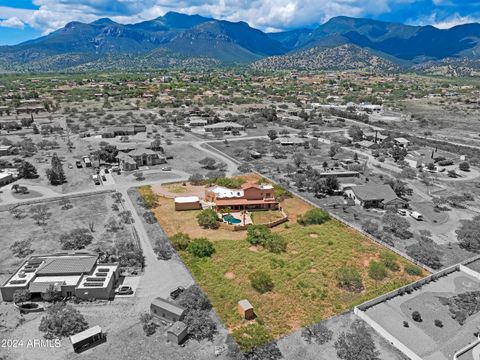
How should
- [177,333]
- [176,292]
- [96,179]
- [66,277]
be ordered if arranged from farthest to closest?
[96,179] < [66,277] < [176,292] < [177,333]

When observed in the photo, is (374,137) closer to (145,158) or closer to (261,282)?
(145,158)

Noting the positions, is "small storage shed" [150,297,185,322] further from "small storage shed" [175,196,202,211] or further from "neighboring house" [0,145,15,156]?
"neighboring house" [0,145,15,156]

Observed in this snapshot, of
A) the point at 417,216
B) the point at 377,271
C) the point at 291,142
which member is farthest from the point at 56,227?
the point at 291,142

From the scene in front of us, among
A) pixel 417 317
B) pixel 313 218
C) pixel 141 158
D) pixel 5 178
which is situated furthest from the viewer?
pixel 141 158

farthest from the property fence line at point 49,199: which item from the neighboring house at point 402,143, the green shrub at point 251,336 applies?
the neighboring house at point 402,143

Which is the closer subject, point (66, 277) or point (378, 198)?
point (66, 277)

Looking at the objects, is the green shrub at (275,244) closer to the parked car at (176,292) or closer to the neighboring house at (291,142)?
the parked car at (176,292)

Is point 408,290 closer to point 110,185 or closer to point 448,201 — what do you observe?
point 448,201
